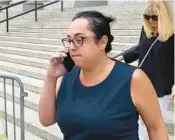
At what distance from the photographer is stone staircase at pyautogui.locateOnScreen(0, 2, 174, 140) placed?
16.5 feet

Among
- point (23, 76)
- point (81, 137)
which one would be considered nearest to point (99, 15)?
point (81, 137)

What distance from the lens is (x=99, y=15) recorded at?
1866 mm

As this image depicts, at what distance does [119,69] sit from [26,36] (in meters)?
8.59

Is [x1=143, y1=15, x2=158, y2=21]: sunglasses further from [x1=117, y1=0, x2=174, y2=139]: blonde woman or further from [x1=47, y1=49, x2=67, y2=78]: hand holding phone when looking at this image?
[x1=47, y1=49, x2=67, y2=78]: hand holding phone

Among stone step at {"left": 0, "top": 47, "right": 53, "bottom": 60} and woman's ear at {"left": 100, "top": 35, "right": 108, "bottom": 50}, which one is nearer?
woman's ear at {"left": 100, "top": 35, "right": 108, "bottom": 50}

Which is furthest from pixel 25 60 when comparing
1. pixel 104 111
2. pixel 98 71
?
pixel 104 111

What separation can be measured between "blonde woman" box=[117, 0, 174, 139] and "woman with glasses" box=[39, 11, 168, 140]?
88 cm

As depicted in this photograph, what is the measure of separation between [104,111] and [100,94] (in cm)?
8

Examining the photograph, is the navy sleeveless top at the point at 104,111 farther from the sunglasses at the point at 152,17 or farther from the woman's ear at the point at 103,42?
the sunglasses at the point at 152,17

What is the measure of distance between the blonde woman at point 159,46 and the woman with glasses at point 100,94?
88 centimetres

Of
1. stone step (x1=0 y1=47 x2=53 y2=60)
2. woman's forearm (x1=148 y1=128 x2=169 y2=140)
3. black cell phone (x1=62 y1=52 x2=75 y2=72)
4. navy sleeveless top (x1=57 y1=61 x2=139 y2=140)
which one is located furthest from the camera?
stone step (x1=0 y1=47 x2=53 y2=60)

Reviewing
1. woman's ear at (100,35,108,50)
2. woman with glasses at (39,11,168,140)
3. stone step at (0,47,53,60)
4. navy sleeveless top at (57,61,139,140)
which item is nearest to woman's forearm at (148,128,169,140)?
woman with glasses at (39,11,168,140)

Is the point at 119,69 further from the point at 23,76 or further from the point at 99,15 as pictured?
the point at 23,76

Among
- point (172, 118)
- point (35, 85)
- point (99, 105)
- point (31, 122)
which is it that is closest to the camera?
point (99, 105)
